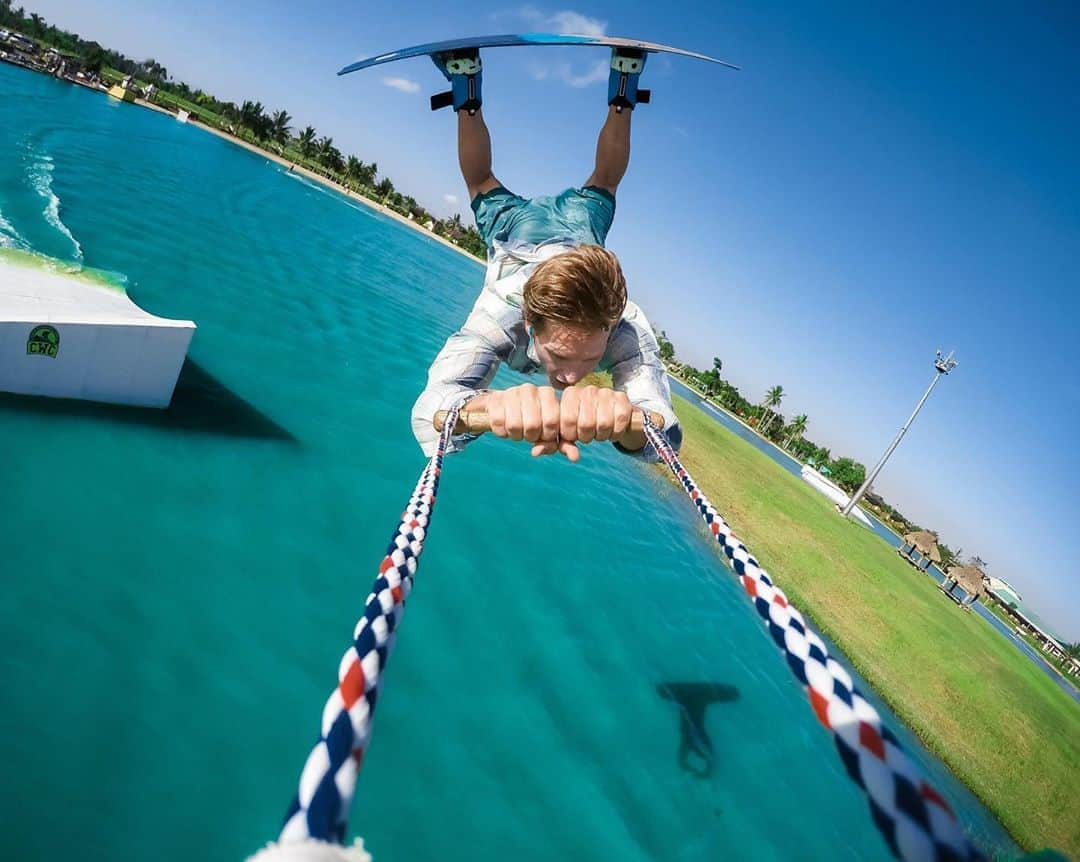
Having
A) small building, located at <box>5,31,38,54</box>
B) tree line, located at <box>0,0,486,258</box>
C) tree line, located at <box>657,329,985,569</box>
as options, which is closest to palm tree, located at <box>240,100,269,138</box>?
tree line, located at <box>0,0,486,258</box>

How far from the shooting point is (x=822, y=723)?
107 cm

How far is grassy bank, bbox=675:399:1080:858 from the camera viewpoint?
7.08 metres

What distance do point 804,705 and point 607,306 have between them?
6282 mm

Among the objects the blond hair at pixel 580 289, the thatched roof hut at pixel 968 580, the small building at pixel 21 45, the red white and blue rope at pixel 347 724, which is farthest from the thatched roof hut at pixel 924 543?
the small building at pixel 21 45

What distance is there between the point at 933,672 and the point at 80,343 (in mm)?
13408

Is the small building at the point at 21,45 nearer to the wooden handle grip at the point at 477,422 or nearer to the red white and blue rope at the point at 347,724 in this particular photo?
the wooden handle grip at the point at 477,422

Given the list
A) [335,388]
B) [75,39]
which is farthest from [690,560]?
[75,39]

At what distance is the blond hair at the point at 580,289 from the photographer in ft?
8.09

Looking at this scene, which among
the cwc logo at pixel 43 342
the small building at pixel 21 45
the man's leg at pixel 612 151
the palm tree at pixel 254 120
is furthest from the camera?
the palm tree at pixel 254 120

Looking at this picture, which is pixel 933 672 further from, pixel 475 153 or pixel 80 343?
pixel 80 343

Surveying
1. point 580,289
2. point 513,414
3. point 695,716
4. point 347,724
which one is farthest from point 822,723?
point 695,716

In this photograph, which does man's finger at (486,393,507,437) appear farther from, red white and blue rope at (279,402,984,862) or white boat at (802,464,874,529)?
white boat at (802,464,874,529)

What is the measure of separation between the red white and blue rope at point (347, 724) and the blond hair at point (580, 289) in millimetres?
1505

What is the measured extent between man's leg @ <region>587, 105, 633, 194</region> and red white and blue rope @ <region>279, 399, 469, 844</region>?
401 centimetres
